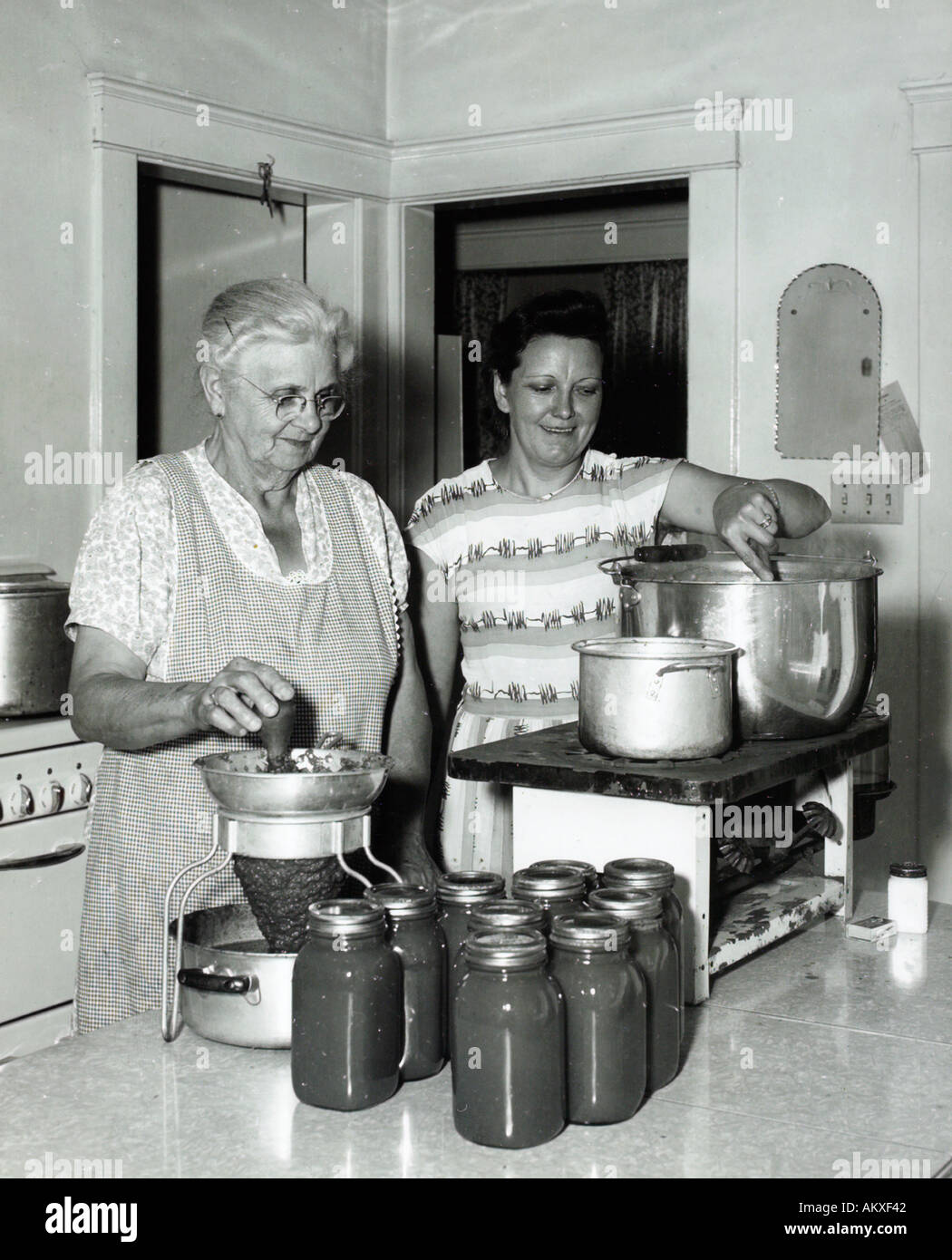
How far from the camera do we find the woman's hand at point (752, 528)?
6.43 feet

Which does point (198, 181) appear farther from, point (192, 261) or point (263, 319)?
point (263, 319)

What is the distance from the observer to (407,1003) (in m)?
1.47

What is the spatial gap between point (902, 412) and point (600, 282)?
3038mm

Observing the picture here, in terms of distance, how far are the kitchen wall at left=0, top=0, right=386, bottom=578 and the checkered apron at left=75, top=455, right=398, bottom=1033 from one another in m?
1.21

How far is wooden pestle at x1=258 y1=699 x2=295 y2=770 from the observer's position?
1.59 m

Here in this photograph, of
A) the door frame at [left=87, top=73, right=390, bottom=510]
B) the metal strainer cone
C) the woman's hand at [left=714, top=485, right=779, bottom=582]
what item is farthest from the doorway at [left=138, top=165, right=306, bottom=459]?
the metal strainer cone

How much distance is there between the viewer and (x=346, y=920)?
1380mm

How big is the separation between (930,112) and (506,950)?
274 cm

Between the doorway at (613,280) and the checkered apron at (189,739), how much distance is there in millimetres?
3734

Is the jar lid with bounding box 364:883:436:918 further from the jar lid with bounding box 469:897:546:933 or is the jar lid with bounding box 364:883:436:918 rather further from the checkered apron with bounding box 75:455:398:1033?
the checkered apron with bounding box 75:455:398:1033

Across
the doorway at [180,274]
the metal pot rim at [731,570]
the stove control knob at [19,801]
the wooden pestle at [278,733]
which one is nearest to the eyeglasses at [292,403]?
the metal pot rim at [731,570]

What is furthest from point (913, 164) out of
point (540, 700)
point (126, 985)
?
point (126, 985)

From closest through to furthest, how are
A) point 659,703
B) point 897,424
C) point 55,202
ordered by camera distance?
point 659,703 → point 55,202 → point 897,424

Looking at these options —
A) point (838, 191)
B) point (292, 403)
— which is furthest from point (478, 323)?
point (292, 403)
